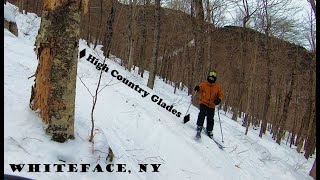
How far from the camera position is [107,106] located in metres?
7.45

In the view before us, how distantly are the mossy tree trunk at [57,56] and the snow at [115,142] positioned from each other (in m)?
0.15

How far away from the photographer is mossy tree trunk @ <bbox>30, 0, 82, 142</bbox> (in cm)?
383

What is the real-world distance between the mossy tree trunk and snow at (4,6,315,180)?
0.50 ft

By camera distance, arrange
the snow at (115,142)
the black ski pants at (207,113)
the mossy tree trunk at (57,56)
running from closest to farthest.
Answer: the snow at (115,142)
the mossy tree trunk at (57,56)
the black ski pants at (207,113)

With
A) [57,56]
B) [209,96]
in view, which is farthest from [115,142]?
[209,96]

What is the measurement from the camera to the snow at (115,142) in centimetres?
256

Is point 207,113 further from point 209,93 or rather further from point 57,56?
point 57,56

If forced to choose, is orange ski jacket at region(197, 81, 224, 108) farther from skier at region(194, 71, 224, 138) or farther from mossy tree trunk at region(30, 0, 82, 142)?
mossy tree trunk at region(30, 0, 82, 142)

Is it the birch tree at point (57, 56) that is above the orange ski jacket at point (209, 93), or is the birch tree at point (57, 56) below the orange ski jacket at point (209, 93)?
above

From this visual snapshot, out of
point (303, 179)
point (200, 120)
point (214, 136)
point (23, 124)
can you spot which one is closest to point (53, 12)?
point (23, 124)

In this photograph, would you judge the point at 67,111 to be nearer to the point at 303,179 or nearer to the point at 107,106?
the point at 107,106

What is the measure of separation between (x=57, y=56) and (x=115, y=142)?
1.75 m

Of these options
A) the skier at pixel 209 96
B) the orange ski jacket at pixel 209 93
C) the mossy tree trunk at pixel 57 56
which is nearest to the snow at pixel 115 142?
the mossy tree trunk at pixel 57 56

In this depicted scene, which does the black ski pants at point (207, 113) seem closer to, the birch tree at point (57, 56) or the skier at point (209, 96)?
the skier at point (209, 96)
